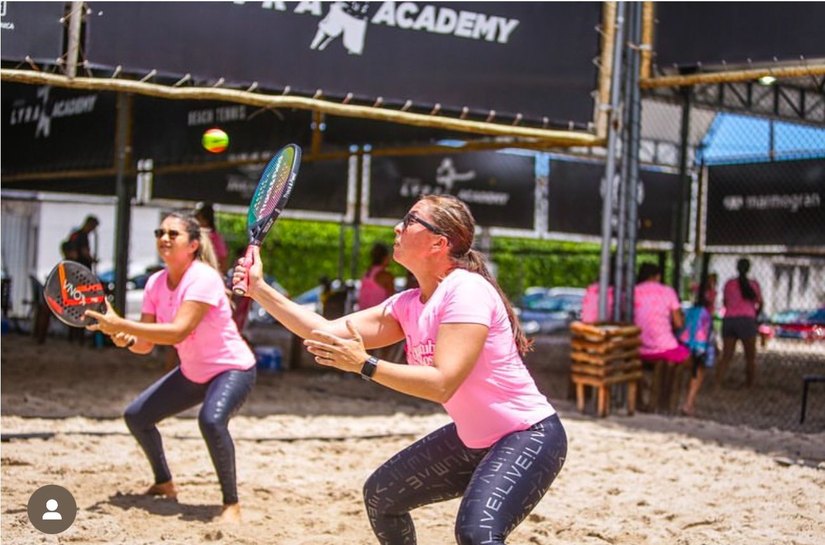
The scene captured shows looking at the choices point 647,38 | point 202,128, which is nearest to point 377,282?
point 202,128

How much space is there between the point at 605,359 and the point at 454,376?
6.90m

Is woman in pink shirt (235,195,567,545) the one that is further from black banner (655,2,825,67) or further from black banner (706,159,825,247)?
black banner (706,159,825,247)

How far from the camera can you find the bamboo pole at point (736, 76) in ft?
30.4

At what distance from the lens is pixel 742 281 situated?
1332cm

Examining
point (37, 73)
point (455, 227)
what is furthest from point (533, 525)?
point (37, 73)

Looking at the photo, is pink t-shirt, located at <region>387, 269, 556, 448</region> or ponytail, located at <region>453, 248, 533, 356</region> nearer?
pink t-shirt, located at <region>387, 269, 556, 448</region>

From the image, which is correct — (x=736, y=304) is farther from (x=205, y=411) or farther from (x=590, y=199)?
(x=205, y=411)

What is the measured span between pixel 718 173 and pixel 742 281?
13.0ft

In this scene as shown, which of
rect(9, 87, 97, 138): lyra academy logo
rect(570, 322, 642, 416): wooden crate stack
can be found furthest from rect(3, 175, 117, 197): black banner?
rect(570, 322, 642, 416): wooden crate stack

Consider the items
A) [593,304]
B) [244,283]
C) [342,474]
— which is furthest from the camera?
[593,304]

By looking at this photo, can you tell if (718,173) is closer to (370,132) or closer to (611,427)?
(370,132)

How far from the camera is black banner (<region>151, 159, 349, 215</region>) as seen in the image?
17.4 meters

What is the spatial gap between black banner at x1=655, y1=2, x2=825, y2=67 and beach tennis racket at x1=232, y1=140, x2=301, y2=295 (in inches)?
275

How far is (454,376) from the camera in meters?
3.57
